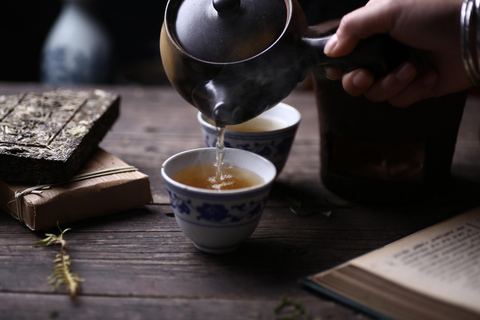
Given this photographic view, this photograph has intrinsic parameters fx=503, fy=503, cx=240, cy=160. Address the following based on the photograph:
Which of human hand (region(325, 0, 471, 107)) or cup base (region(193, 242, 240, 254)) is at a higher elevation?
human hand (region(325, 0, 471, 107))

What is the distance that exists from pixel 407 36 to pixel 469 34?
96 mm

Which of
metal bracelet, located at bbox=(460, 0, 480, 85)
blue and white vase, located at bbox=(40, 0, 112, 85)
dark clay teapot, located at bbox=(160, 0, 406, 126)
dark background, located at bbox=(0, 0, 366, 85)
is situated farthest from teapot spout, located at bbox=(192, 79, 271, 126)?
dark background, located at bbox=(0, 0, 366, 85)

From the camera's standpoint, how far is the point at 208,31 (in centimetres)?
83

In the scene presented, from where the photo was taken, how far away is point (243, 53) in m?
0.81

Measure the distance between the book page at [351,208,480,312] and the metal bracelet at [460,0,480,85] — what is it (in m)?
0.29

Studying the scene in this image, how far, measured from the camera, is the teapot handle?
822 millimetres

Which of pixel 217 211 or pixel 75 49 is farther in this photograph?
pixel 75 49

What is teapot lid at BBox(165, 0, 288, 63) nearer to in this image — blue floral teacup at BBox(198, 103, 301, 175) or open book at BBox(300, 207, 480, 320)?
blue floral teacup at BBox(198, 103, 301, 175)

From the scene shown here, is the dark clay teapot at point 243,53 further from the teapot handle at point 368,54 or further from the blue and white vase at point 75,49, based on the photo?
the blue and white vase at point 75,49

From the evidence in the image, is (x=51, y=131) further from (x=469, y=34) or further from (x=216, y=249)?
(x=469, y=34)

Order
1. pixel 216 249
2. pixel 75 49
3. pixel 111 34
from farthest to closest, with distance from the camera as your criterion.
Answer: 1. pixel 111 34
2. pixel 75 49
3. pixel 216 249

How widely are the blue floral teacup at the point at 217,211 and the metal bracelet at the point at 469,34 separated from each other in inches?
14.7

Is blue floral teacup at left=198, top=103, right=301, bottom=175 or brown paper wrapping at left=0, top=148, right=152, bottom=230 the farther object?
blue floral teacup at left=198, top=103, right=301, bottom=175

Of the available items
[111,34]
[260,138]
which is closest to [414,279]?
[260,138]
